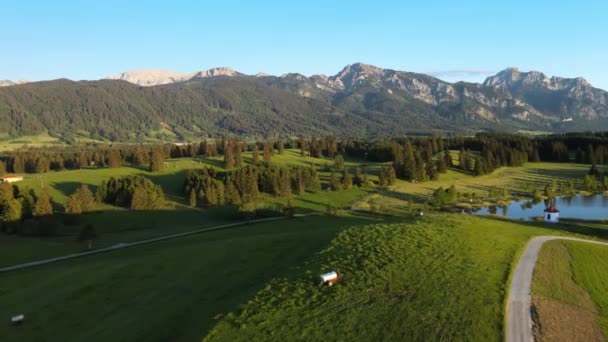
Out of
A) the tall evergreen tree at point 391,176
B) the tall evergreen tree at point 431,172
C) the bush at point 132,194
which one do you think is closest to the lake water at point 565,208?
the tall evergreen tree at point 431,172

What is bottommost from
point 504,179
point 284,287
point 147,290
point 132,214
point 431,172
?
point 132,214

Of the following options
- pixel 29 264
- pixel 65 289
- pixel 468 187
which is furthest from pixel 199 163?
pixel 65 289

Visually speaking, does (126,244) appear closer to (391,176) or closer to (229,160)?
(229,160)

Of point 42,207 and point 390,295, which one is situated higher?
point 390,295

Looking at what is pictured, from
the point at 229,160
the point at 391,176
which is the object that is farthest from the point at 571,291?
the point at 229,160

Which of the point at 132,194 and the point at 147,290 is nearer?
the point at 147,290

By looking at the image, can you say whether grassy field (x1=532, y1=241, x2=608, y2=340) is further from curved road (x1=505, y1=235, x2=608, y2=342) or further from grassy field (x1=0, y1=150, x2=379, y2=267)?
grassy field (x1=0, y1=150, x2=379, y2=267)
